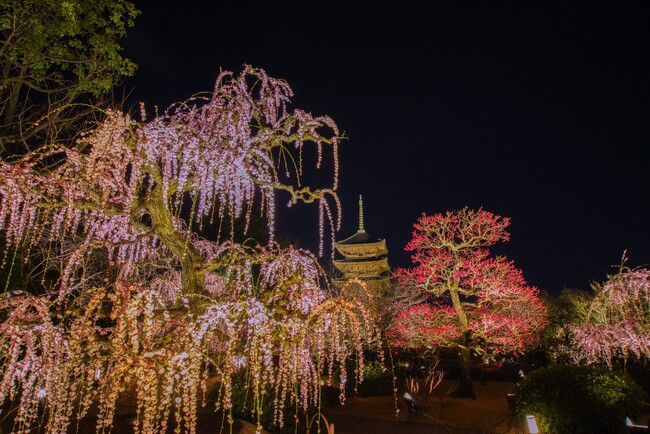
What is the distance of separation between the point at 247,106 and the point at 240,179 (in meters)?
0.88

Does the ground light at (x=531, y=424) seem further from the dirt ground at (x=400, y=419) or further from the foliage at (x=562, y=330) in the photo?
the foliage at (x=562, y=330)

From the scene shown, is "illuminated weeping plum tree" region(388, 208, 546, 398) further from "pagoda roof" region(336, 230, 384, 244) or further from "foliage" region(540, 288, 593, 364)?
"pagoda roof" region(336, 230, 384, 244)

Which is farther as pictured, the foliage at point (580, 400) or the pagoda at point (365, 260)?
the pagoda at point (365, 260)

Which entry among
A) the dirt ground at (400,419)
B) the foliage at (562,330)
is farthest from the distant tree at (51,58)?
the foliage at (562,330)

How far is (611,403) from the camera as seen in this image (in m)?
6.69

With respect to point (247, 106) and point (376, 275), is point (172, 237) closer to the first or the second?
point (247, 106)

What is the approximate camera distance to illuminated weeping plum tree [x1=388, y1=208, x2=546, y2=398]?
12.4 metres

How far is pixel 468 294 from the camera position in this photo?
12734mm

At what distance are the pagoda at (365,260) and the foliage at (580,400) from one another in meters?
19.1

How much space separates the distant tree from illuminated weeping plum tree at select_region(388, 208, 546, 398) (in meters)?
10.6

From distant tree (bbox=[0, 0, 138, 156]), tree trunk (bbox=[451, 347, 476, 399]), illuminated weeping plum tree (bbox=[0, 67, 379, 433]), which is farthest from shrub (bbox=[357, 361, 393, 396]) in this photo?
distant tree (bbox=[0, 0, 138, 156])

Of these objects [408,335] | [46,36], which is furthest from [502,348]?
[46,36]

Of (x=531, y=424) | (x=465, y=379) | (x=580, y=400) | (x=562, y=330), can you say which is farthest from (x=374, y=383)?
(x=580, y=400)

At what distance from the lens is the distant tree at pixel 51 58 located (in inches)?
217
